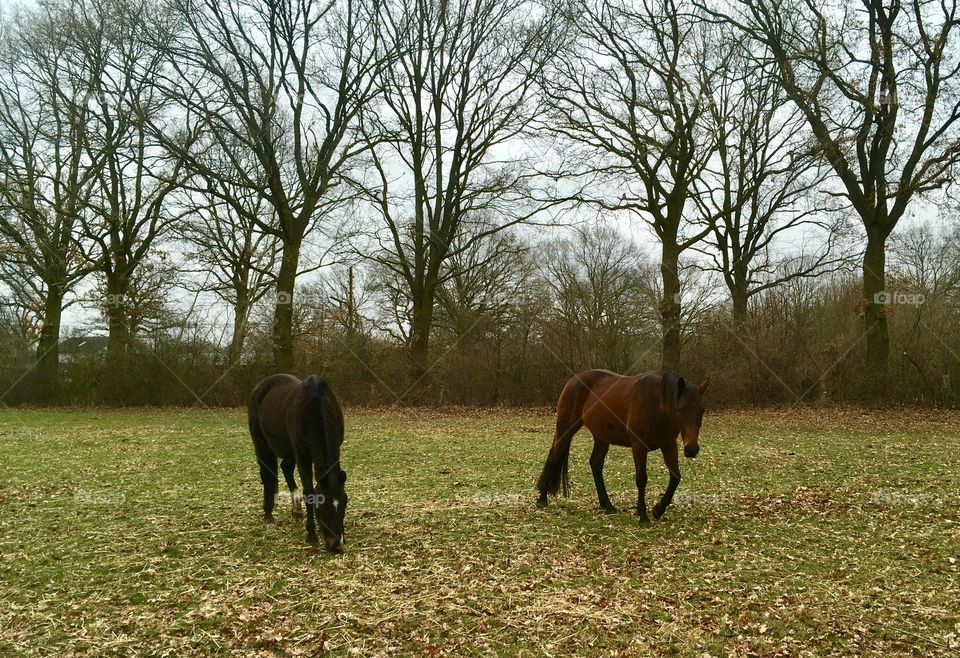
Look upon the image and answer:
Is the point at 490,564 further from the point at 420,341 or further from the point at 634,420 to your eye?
the point at 420,341

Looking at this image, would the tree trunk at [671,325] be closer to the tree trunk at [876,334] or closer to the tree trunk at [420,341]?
the tree trunk at [876,334]

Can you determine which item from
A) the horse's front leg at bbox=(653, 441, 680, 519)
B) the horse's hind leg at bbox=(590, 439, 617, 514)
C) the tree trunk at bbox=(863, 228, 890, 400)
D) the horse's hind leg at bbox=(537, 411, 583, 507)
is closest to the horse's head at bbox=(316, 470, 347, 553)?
the horse's hind leg at bbox=(537, 411, 583, 507)

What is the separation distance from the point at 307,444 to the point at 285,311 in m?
18.8

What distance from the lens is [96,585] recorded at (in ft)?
19.3

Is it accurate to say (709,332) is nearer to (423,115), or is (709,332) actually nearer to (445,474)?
(423,115)

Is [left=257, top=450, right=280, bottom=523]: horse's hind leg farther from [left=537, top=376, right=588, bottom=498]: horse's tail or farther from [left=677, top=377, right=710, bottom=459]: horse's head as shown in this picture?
[left=677, top=377, right=710, bottom=459]: horse's head

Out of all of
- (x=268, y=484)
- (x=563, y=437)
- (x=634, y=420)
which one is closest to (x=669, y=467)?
(x=634, y=420)

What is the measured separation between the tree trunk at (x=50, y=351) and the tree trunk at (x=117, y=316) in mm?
1984

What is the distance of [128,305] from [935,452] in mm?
29019

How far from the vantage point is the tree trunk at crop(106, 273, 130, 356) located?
28.5 metres

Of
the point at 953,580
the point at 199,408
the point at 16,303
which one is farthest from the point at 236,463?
the point at 16,303

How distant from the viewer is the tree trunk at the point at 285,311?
984 inches

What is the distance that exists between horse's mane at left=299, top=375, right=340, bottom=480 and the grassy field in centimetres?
93

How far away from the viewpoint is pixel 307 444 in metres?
7.06
